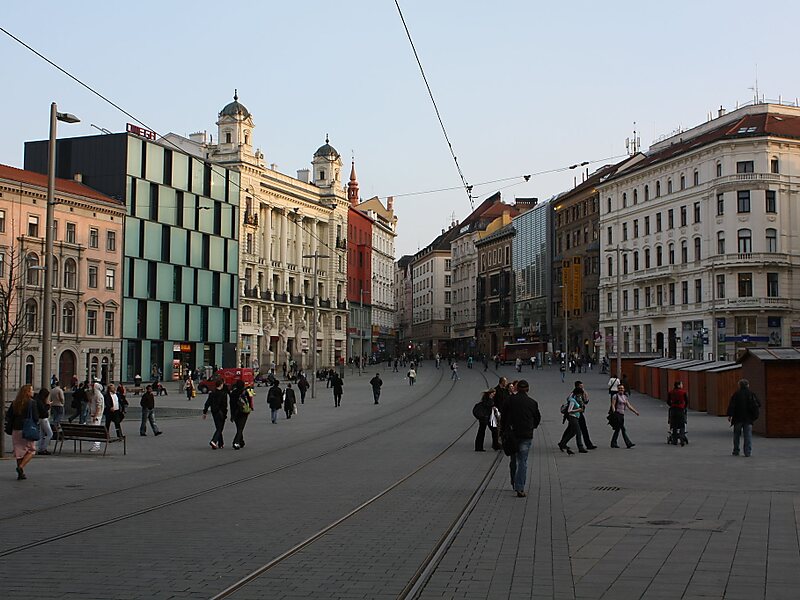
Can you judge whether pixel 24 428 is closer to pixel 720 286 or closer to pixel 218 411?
pixel 218 411

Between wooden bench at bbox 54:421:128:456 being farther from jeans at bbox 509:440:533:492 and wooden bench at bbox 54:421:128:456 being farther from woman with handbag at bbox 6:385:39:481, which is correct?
jeans at bbox 509:440:533:492

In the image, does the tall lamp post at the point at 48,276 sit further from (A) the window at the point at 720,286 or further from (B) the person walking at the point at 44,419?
(A) the window at the point at 720,286

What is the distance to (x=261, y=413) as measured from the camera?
133 feet

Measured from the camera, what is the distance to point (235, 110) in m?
89.2

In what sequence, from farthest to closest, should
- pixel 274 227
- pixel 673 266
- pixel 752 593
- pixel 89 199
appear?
pixel 274 227, pixel 673 266, pixel 89 199, pixel 752 593

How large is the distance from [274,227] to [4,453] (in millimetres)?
75905

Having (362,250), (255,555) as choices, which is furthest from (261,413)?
(362,250)

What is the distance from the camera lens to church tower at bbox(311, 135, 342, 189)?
353 ft

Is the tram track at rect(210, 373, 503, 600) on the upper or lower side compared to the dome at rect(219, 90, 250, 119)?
lower

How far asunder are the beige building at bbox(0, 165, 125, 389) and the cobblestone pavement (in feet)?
123

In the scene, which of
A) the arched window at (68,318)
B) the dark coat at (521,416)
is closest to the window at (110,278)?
the arched window at (68,318)

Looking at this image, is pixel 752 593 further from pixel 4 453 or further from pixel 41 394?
pixel 4 453

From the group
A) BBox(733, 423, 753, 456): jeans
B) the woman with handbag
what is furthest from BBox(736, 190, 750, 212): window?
the woman with handbag

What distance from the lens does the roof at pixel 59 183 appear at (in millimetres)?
59750
